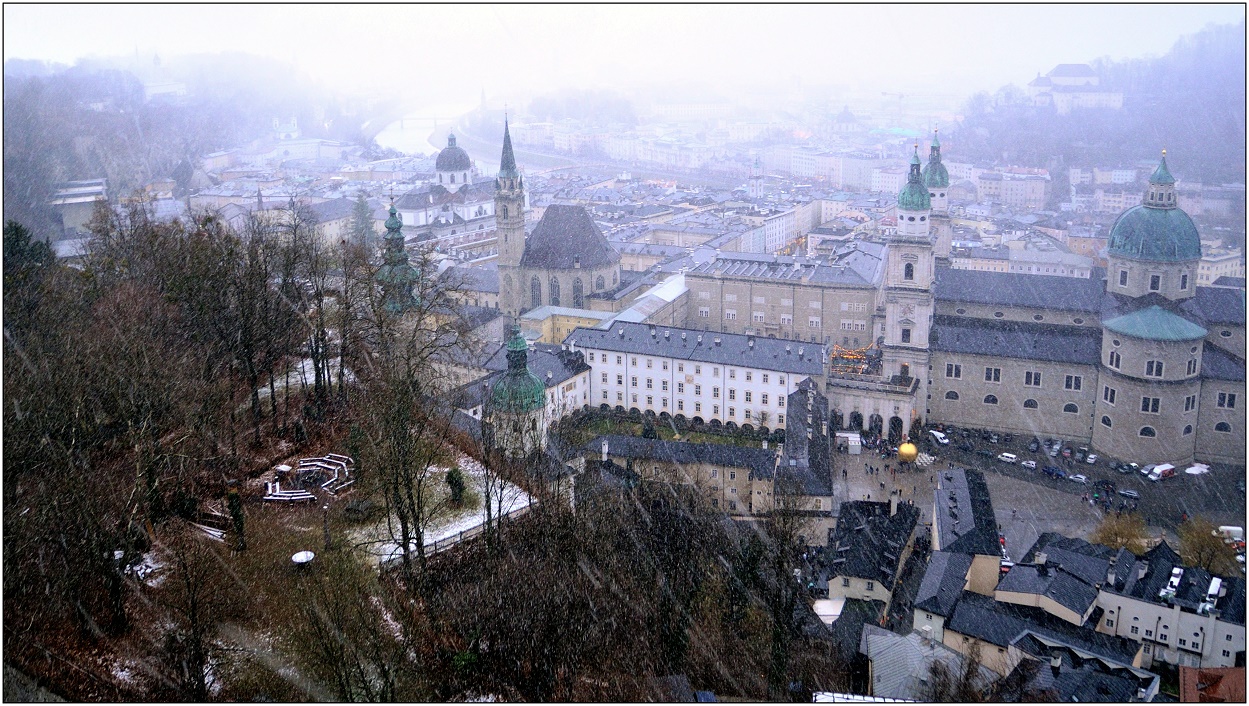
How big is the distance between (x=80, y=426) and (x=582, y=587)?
7990mm

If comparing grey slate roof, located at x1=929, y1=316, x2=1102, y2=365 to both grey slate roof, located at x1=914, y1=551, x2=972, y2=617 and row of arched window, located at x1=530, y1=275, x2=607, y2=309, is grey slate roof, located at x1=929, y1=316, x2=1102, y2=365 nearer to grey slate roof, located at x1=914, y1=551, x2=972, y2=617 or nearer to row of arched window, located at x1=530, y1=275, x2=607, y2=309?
grey slate roof, located at x1=914, y1=551, x2=972, y2=617

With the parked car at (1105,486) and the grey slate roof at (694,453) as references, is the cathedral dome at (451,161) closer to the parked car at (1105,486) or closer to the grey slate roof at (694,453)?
the grey slate roof at (694,453)

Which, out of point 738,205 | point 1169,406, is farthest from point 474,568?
point 738,205

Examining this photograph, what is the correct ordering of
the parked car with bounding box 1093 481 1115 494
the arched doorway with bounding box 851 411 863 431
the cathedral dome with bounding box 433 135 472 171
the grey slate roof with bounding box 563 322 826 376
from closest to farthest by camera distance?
the parked car with bounding box 1093 481 1115 494
the grey slate roof with bounding box 563 322 826 376
the arched doorway with bounding box 851 411 863 431
the cathedral dome with bounding box 433 135 472 171

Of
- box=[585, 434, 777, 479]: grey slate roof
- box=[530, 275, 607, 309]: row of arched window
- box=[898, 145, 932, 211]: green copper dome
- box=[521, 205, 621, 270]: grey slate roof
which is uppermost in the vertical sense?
box=[898, 145, 932, 211]: green copper dome

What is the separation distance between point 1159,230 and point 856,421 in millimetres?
11221

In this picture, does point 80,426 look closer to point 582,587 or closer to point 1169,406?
point 582,587

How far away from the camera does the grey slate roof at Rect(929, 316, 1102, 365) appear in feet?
109

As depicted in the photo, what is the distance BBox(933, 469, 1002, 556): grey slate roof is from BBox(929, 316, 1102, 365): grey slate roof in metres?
6.96

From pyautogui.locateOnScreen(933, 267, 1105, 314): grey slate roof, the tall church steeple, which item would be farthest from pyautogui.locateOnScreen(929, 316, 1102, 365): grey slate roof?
the tall church steeple

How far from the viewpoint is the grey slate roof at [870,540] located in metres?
22.7

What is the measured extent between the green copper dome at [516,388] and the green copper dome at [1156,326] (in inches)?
766

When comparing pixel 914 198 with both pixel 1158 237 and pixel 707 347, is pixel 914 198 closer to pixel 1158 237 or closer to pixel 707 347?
pixel 1158 237

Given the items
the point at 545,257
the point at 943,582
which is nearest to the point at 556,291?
the point at 545,257
